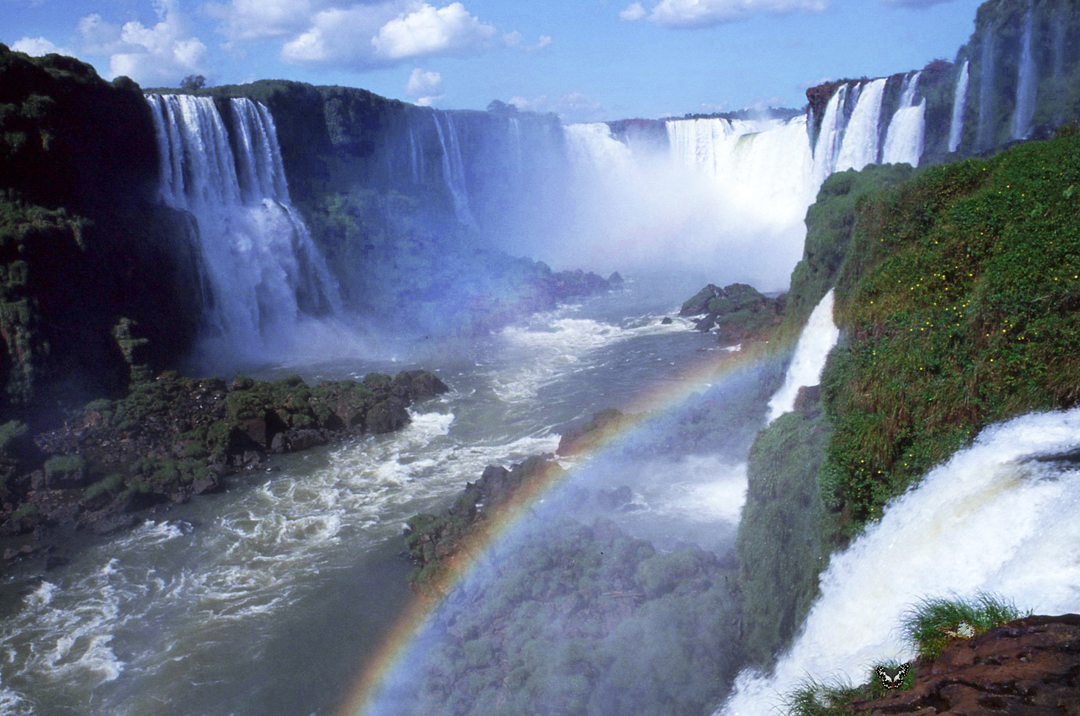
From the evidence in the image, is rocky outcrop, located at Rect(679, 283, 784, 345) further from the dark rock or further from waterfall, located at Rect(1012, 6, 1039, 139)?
the dark rock

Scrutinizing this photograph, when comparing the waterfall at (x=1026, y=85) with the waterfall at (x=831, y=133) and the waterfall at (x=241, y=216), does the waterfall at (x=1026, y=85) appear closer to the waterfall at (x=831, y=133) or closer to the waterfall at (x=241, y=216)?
the waterfall at (x=831, y=133)

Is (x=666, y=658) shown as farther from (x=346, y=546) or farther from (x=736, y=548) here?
(x=346, y=546)

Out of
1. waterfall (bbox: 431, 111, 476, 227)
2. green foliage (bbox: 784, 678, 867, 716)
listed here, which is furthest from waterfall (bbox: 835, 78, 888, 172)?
green foliage (bbox: 784, 678, 867, 716)

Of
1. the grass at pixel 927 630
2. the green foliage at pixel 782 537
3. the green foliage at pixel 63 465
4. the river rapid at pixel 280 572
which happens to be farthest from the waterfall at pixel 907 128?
the green foliage at pixel 63 465

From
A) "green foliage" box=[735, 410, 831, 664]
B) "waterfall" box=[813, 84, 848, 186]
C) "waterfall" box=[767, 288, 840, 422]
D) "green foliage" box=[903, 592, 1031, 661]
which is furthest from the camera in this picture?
"waterfall" box=[813, 84, 848, 186]

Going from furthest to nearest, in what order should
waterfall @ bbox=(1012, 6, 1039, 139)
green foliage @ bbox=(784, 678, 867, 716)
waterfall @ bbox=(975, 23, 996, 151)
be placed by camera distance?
waterfall @ bbox=(975, 23, 996, 151), waterfall @ bbox=(1012, 6, 1039, 139), green foliage @ bbox=(784, 678, 867, 716)

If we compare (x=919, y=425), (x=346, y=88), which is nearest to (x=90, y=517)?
(x=919, y=425)
